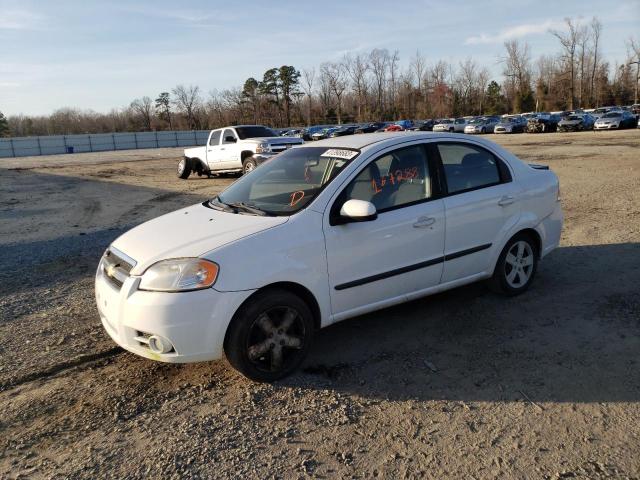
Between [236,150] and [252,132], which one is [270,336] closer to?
[236,150]

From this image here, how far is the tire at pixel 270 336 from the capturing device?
345 centimetres

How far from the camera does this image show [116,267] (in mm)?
3828

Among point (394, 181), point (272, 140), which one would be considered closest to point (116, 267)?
point (394, 181)

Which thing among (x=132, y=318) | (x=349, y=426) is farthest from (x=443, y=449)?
(x=132, y=318)

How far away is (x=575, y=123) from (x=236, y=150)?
35.7m

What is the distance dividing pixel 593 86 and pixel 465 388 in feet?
333

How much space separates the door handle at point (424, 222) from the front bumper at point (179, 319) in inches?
60.7

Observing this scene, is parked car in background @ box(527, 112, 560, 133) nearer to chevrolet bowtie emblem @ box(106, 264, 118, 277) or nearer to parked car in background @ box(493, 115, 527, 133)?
parked car in background @ box(493, 115, 527, 133)

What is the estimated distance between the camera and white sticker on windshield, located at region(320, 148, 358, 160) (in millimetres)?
4230

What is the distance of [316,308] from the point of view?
380 centimetres

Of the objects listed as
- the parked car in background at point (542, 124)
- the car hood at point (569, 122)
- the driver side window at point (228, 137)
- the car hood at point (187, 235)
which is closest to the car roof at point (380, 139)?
the car hood at point (187, 235)

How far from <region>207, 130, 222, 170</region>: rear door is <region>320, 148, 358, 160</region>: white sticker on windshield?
43.7 ft

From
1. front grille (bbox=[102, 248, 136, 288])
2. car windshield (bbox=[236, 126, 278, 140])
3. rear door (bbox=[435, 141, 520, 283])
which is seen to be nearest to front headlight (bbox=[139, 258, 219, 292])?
front grille (bbox=[102, 248, 136, 288])

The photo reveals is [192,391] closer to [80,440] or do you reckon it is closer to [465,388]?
[80,440]
